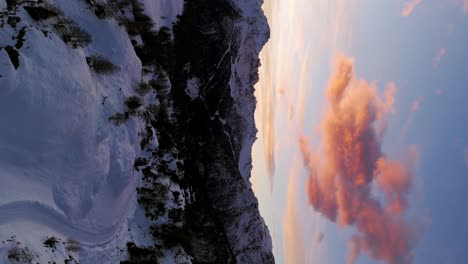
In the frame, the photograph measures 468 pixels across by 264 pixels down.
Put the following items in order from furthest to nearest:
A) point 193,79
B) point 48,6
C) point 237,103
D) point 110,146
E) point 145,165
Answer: point 237,103 < point 193,79 < point 145,165 < point 110,146 < point 48,6

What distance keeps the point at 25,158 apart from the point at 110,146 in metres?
8.10

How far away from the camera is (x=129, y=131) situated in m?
31.0

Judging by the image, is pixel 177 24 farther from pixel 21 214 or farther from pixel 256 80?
pixel 21 214

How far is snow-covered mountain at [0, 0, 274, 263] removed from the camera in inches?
802

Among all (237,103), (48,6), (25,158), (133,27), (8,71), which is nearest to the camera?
(8,71)

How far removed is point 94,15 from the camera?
2961cm

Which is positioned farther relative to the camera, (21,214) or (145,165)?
(145,165)

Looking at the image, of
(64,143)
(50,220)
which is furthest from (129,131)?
(50,220)

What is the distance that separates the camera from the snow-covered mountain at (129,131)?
20359mm

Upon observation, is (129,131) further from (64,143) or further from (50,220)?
(50,220)

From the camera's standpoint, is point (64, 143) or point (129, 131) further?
point (129, 131)

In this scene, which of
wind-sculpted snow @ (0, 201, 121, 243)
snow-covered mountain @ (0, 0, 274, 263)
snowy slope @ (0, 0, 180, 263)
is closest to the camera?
wind-sculpted snow @ (0, 201, 121, 243)

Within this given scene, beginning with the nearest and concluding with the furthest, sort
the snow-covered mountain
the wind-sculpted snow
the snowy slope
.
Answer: the wind-sculpted snow < the snowy slope < the snow-covered mountain

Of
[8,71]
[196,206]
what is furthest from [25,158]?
[196,206]
